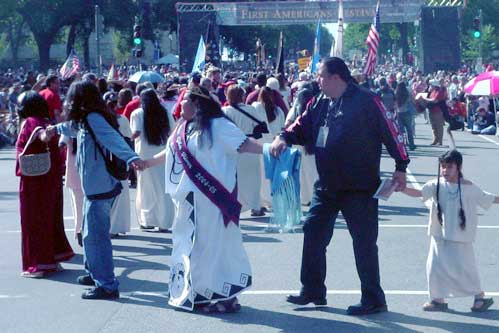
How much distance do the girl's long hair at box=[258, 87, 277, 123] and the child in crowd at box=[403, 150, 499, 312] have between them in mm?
7113

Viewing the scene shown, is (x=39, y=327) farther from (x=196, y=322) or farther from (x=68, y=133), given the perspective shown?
(x=68, y=133)

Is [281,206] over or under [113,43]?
under

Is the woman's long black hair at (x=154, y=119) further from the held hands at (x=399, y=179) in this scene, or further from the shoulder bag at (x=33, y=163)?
the held hands at (x=399, y=179)

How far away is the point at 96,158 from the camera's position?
909cm

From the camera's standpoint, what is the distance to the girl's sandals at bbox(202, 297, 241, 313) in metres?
8.51

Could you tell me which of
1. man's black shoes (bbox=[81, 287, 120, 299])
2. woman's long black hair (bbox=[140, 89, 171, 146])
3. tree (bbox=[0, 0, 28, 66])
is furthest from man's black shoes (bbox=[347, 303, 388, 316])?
tree (bbox=[0, 0, 28, 66])

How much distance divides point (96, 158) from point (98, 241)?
680 mm

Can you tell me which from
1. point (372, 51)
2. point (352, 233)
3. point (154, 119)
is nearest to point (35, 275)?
point (352, 233)

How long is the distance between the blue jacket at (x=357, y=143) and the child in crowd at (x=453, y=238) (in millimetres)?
451

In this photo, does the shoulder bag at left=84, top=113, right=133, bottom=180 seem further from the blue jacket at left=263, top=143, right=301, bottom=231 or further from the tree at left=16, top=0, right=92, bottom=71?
the tree at left=16, top=0, right=92, bottom=71

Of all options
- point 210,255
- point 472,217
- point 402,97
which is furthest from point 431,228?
point 402,97

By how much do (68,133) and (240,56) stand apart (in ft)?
281

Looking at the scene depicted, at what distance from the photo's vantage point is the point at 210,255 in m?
8.43

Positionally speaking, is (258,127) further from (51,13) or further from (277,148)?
(51,13)
